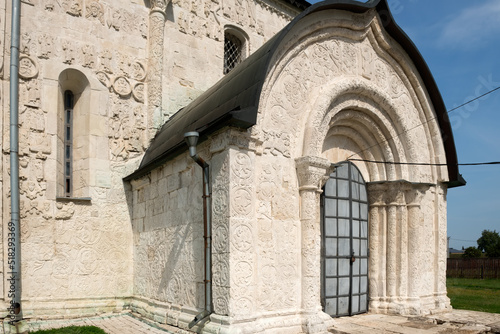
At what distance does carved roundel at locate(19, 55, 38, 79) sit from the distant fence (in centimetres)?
2228

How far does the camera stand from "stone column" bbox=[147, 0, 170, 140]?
8844 millimetres

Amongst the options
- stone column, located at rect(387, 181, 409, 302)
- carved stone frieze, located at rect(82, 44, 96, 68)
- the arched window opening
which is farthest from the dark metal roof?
carved stone frieze, located at rect(82, 44, 96, 68)

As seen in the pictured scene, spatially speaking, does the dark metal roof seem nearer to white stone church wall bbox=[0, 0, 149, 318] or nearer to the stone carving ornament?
white stone church wall bbox=[0, 0, 149, 318]

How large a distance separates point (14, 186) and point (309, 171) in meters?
4.90

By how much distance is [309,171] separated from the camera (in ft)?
21.0

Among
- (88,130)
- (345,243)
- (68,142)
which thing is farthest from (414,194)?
(68,142)

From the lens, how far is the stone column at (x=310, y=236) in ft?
20.3

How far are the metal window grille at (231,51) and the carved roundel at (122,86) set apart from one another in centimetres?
313

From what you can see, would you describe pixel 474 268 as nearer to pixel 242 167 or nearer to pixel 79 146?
pixel 242 167

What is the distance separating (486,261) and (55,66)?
2207 cm

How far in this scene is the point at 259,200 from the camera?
19.6 ft

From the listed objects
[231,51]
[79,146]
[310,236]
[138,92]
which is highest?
[231,51]

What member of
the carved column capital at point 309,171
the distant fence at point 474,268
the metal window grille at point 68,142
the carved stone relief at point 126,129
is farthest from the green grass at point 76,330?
the distant fence at point 474,268

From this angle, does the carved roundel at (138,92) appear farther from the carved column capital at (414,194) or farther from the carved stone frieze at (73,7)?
the carved column capital at (414,194)
